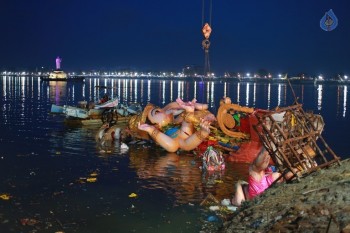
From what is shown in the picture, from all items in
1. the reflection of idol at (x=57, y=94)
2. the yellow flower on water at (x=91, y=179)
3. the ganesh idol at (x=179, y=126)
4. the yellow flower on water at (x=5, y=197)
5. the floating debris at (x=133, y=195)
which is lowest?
the floating debris at (x=133, y=195)

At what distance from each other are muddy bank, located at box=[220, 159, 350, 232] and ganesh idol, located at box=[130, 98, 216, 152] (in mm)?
9990

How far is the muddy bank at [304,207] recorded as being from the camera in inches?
210

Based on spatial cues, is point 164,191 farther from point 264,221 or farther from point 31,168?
point 264,221

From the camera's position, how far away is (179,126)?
1894cm

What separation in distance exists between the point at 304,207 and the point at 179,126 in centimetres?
1323

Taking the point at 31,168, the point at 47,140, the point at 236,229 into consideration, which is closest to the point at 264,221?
the point at 236,229

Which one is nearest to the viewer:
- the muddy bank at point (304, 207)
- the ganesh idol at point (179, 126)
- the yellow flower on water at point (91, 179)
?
the muddy bank at point (304, 207)

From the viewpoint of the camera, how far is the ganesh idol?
57.3 ft

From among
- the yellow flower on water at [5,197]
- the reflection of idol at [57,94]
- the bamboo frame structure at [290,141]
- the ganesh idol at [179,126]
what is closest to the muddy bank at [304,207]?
the bamboo frame structure at [290,141]

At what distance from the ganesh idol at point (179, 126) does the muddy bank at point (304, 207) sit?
9990 mm

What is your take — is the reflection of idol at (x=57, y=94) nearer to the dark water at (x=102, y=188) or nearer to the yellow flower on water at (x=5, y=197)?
the dark water at (x=102, y=188)

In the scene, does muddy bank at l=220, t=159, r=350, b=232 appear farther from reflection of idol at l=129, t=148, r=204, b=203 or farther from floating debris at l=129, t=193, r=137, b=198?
floating debris at l=129, t=193, r=137, b=198

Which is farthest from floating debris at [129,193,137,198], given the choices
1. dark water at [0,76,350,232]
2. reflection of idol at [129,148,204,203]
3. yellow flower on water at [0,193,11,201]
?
yellow flower on water at [0,193,11,201]

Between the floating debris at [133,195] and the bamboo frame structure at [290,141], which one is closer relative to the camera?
the bamboo frame structure at [290,141]
